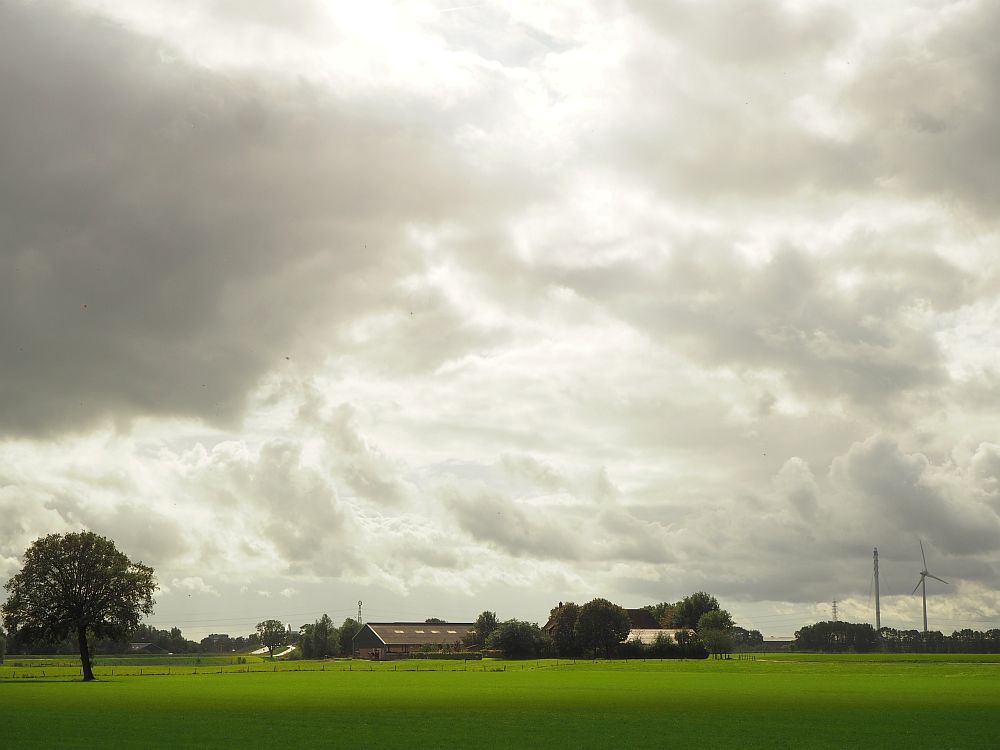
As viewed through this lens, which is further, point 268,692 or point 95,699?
point 268,692

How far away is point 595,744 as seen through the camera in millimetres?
36094

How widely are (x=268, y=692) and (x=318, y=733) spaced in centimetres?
3281

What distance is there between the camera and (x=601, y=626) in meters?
182

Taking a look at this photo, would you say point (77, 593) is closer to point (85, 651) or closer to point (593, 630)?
point (85, 651)

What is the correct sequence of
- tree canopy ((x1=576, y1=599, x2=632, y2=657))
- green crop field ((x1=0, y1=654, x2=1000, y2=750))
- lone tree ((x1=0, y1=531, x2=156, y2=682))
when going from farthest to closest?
tree canopy ((x1=576, y1=599, x2=632, y2=657))
lone tree ((x1=0, y1=531, x2=156, y2=682))
green crop field ((x1=0, y1=654, x2=1000, y2=750))

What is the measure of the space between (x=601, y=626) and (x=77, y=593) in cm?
10340

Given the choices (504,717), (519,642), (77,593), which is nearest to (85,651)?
(77,593)

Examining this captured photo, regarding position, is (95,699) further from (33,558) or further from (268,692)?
(33,558)

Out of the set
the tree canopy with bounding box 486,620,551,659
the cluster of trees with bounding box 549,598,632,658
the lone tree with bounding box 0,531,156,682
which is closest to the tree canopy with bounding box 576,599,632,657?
the cluster of trees with bounding box 549,598,632,658

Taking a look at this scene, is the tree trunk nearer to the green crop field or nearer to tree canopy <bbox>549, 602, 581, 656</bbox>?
the green crop field

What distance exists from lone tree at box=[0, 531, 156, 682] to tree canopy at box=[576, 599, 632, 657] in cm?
9460

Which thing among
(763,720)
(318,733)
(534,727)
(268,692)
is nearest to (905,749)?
(763,720)

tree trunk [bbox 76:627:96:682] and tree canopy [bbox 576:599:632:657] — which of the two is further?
tree canopy [bbox 576:599:632:657]

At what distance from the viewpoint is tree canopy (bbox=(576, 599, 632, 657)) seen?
182 m
